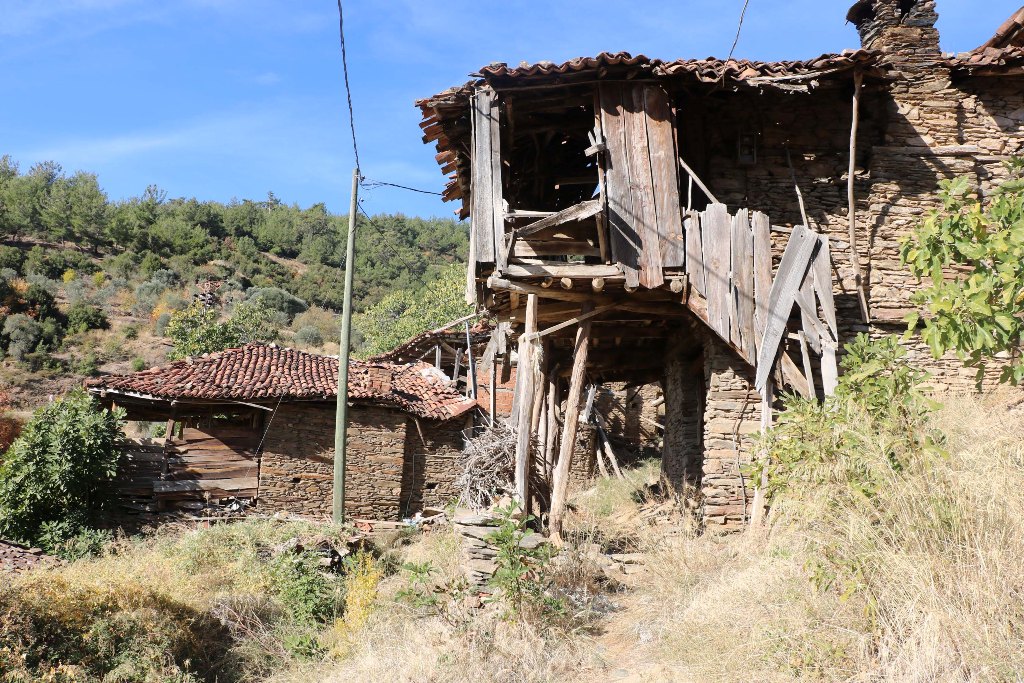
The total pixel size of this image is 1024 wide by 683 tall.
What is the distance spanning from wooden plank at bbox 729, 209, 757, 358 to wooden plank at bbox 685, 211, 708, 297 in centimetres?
36

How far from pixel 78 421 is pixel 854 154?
12.6m

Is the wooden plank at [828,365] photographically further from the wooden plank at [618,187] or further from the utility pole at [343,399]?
the utility pole at [343,399]

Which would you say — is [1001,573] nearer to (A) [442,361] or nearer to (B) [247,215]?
(A) [442,361]

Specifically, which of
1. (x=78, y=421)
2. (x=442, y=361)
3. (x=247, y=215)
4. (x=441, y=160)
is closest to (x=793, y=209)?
(x=441, y=160)

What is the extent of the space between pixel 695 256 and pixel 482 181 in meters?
2.59

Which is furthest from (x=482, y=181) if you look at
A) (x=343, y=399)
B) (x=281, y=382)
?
(x=281, y=382)

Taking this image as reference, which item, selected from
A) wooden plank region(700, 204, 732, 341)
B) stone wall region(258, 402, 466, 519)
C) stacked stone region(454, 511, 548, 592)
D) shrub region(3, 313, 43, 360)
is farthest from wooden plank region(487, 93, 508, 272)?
shrub region(3, 313, 43, 360)

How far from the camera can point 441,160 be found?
1062cm

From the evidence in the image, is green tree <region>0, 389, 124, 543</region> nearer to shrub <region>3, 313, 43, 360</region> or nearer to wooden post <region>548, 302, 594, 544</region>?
wooden post <region>548, 302, 594, 544</region>

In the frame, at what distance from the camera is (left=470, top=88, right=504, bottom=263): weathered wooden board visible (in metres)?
9.05

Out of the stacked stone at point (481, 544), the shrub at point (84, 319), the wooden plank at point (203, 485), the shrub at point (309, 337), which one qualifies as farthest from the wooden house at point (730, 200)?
the shrub at point (84, 319)

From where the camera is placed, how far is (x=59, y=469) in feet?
41.7

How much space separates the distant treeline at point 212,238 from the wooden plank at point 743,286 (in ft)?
106

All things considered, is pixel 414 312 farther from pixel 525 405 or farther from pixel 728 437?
pixel 728 437
